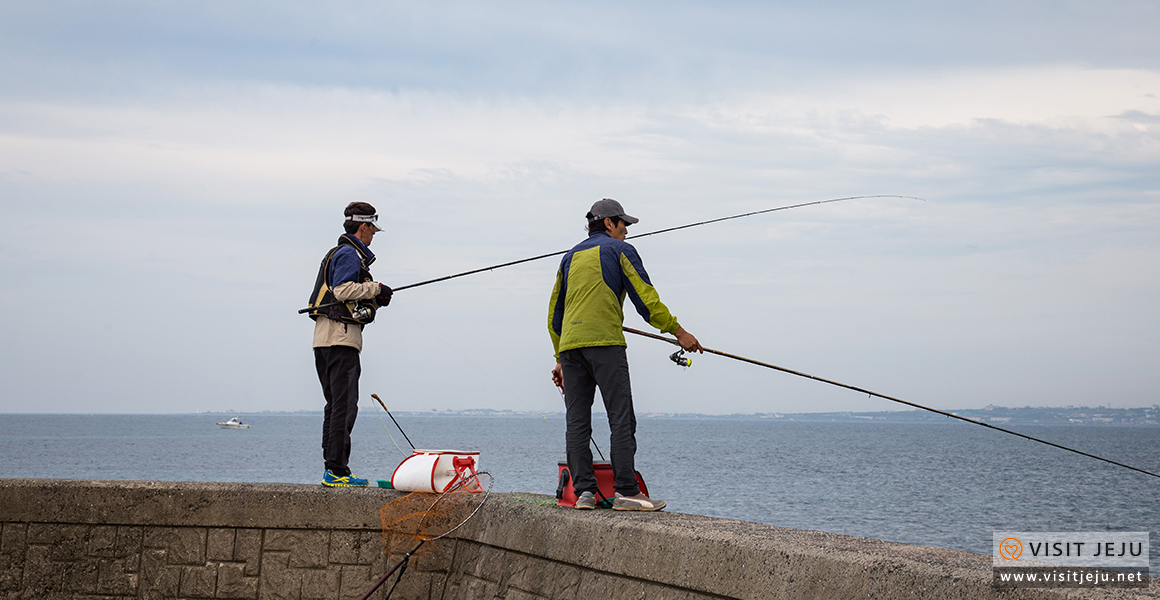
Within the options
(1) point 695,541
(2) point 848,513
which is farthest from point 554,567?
(2) point 848,513

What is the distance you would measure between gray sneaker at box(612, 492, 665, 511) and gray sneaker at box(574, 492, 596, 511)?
11 cm

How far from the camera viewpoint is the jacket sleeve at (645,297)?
175 inches

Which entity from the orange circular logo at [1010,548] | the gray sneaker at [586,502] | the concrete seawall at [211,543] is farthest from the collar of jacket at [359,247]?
the orange circular logo at [1010,548]

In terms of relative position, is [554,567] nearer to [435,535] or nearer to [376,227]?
[435,535]

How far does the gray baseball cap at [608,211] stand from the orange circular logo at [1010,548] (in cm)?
245

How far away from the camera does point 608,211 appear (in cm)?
481

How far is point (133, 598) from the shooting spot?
16.2 ft

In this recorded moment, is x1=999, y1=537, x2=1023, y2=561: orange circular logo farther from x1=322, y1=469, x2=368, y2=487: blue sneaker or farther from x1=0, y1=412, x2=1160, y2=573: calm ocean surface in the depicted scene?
x1=0, y1=412, x2=1160, y2=573: calm ocean surface

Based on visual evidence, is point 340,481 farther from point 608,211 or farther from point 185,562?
point 608,211

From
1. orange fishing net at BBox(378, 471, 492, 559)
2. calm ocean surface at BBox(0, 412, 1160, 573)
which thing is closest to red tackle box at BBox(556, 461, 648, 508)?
orange fishing net at BBox(378, 471, 492, 559)

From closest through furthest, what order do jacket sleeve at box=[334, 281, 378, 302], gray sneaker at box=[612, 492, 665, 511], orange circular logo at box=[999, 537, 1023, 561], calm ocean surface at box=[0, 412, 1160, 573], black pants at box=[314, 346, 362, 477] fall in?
orange circular logo at box=[999, 537, 1023, 561]
gray sneaker at box=[612, 492, 665, 511]
jacket sleeve at box=[334, 281, 378, 302]
black pants at box=[314, 346, 362, 477]
calm ocean surface at box=[0, 412, 1160, 573]

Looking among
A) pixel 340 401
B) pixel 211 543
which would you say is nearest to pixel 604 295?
pixel 340 401

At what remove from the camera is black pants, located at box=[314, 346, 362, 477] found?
5.41m

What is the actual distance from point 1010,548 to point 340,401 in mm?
3703
